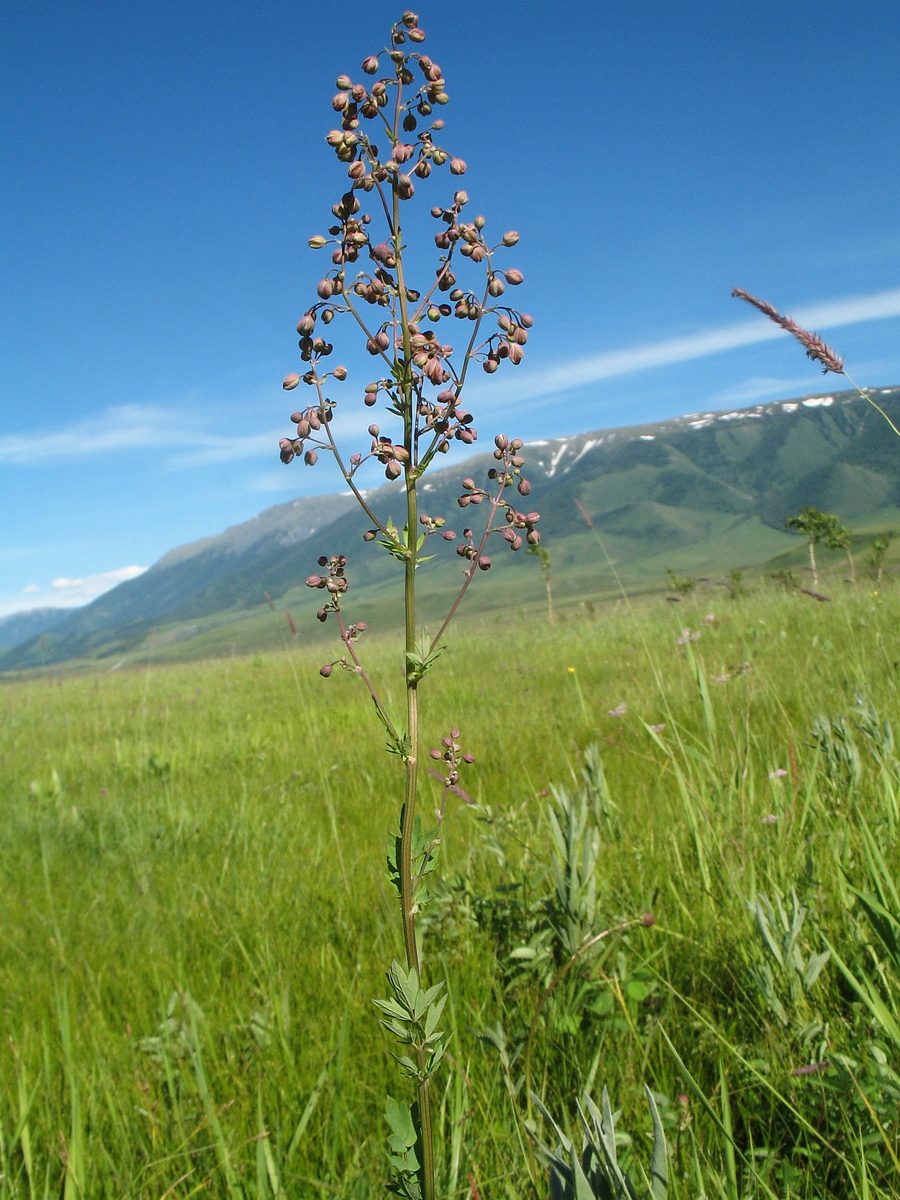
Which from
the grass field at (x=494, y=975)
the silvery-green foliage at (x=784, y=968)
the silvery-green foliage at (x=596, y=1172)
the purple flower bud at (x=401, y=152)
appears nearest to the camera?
the silvery-green foliage at (x=596, y=1172)

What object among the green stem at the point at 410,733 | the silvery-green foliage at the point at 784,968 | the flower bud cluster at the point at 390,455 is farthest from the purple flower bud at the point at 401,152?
the silvery-green foliage at the point at 784,968

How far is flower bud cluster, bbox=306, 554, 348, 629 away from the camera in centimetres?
139

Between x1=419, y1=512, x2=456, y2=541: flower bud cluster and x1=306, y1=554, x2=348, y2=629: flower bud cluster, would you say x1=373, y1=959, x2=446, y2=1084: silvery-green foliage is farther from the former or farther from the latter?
x1=419, y1=512, x2=456, y2=541: flower bud cluster

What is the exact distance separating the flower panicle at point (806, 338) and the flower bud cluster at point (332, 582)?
173 centimetres

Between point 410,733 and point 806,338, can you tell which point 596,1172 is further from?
point 806,338

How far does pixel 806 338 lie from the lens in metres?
2.42

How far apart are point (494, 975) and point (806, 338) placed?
228 cm

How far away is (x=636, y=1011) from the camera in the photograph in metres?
2.12

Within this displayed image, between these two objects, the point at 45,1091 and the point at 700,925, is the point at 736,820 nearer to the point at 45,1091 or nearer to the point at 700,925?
the point at 700,925

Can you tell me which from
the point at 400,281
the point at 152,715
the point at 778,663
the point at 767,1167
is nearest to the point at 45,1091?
the point at 767,1167

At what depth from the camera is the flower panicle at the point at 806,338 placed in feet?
7.65

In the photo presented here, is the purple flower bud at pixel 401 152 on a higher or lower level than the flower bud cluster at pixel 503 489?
higher

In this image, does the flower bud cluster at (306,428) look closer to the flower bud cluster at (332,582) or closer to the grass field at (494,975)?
the flower bud cluster at (332,582)

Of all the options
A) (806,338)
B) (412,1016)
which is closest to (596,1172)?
(412,1016)
